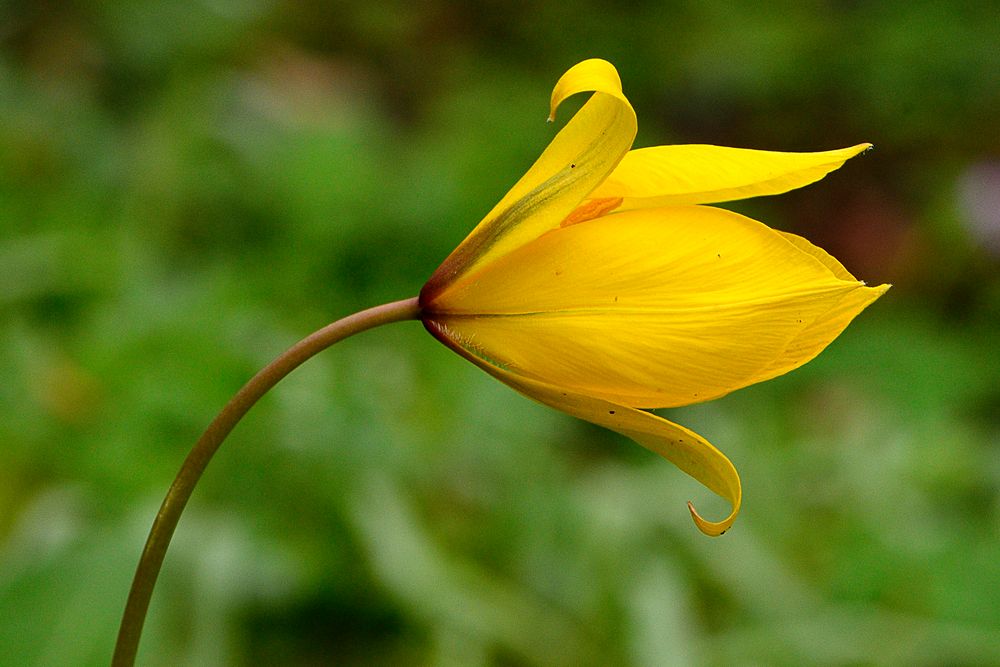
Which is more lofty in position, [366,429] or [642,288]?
[366,429]

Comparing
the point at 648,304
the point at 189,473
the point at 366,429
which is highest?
the point at 366,429

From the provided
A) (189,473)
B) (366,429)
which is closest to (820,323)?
(189,473)

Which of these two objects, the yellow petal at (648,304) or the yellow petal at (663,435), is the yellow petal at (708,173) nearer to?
the yellow petal at (648,304)

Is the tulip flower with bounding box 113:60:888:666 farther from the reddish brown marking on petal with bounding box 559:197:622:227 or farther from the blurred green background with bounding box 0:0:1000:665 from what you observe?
the blurred green background with bounding box 0:0:1000:665

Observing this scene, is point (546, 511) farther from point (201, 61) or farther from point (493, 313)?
point (201, 61)

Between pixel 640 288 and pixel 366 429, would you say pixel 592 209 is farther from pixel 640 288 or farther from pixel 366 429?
pixel 366 429
